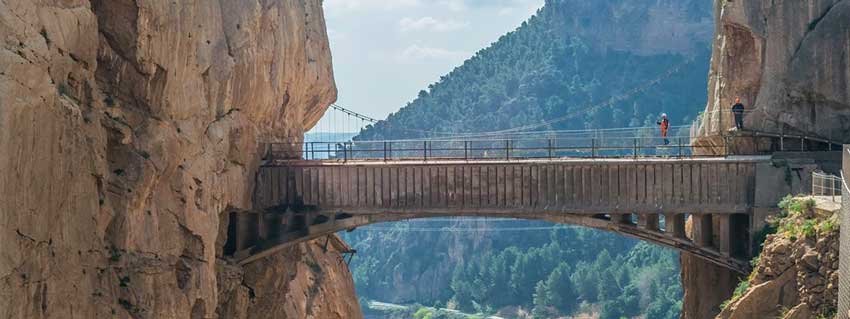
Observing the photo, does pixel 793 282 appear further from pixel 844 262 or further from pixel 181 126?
pixel 181 126

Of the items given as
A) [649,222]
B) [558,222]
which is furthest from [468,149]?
[649,222]

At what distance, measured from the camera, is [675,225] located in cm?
4150

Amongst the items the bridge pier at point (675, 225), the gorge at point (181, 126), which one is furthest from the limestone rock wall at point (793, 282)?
the gorge at point (181, 126)

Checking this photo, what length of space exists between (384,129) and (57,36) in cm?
14921

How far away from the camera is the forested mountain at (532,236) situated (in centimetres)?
14562

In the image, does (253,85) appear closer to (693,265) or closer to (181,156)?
(181,156)

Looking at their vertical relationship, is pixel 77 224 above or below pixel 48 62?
below

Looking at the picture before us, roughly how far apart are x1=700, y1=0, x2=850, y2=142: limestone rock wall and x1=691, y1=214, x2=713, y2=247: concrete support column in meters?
2.99

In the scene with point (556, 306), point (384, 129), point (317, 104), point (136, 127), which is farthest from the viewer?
point (384, 129)

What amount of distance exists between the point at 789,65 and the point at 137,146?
16936mm

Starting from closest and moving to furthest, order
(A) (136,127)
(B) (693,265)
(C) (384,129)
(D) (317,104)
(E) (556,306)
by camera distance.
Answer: (A) (136,127), (B) (693,265), (D) (317,104), (E) (556,306), (C) (384,129)

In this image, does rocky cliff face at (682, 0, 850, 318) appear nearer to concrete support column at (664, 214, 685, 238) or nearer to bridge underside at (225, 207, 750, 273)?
bridge underside at (225, 207, 750, 273)

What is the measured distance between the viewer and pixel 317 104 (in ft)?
170

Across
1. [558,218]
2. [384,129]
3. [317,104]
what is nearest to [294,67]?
[317,104]
